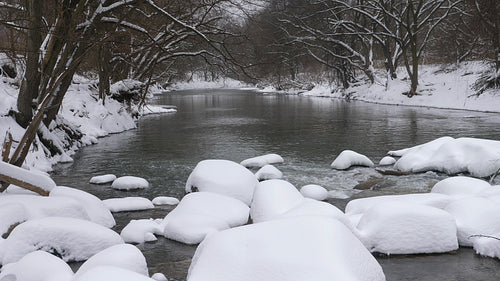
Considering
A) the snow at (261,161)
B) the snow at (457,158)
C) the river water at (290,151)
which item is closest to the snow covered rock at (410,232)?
the river water at (290,151)

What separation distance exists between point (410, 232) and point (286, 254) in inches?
87.2

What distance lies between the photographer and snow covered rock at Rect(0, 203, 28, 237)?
4.86 meters

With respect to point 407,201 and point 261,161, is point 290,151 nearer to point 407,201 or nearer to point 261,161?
point 261,161

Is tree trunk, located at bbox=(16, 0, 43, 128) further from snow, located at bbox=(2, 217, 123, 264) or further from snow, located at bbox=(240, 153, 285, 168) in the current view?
Result: snow, located at bbox=(240, 153, 285, 168)

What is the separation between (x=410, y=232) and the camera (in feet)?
16.6

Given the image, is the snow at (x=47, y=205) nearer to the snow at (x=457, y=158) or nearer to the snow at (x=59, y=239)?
the snow at (x=59, y=239)

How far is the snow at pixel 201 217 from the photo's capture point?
5.46 metres

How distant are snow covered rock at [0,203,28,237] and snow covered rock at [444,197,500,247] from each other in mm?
5245

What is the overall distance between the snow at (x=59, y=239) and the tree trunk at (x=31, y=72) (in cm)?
440

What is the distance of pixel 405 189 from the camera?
7.74 m

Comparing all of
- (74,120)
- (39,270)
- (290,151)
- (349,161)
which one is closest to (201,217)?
(39,270)

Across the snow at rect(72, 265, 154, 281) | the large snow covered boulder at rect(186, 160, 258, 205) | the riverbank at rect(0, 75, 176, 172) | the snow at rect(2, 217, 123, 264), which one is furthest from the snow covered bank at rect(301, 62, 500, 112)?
the snow at rect(72, 265, 154, 281)

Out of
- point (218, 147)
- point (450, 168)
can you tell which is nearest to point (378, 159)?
point (450, 168)

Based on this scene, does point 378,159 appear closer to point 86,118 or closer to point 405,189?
point 405,189
